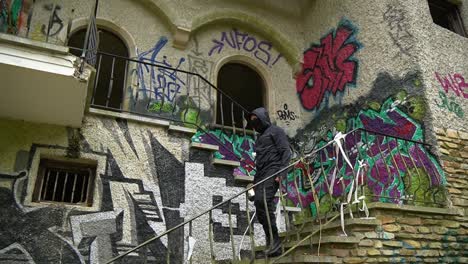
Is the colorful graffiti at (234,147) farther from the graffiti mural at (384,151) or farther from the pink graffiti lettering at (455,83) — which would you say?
the pink graffiti lettering at (455,83)

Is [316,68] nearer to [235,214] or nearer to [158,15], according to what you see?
[158,15]

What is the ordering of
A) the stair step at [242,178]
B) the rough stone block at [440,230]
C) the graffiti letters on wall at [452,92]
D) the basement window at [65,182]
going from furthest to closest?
the graffiti letters on wall at [452,92], the stair step at [242,178], the basement window at [65,182], the rough stone block at [440,230]

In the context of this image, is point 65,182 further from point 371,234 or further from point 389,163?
point 389,163

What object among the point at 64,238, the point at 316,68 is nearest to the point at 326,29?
the point at 316,68

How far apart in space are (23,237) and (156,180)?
1.66 metres

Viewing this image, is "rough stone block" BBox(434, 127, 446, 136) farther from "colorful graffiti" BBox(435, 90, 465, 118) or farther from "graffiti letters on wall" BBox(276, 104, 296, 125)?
"graffiti letters on wall" BBox(276, 104, 296, 125)

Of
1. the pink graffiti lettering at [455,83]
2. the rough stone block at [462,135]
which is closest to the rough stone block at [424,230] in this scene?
the rough stone block at [462,135]

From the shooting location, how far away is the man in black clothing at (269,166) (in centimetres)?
403

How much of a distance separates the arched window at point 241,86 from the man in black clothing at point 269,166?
11.1 feet

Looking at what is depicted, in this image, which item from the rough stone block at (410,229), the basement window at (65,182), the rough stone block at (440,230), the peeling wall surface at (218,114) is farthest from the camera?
the basement window at (65,182)

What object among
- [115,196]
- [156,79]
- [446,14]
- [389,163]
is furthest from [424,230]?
[446,14]

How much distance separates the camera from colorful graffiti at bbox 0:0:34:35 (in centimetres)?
481

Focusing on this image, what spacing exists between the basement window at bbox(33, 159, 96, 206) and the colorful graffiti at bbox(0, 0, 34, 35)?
1.92m

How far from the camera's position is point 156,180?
4.98 m
